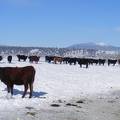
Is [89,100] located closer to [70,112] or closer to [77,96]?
[77,96]

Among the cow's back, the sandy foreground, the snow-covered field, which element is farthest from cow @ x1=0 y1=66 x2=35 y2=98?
the sandy foreground

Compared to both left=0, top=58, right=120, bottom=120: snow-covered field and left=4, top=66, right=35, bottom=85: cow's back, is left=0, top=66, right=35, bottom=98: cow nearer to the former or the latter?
left=4, top=66, right=35, bottom=85: cow's back

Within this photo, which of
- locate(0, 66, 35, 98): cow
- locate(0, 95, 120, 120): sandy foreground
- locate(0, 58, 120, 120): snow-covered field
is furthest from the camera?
locate(0, 66, 35, 98): cow

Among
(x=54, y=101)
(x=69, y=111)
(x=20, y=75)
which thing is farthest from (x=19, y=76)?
(x=69, y=111)

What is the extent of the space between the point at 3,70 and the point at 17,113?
5066 millimetres

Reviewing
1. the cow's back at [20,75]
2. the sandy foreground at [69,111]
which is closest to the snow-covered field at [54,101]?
the sandy foreground at [69,111]

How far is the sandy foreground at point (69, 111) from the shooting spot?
15.6m

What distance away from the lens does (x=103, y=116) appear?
55.2 feet

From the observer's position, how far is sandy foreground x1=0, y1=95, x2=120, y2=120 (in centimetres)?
1562

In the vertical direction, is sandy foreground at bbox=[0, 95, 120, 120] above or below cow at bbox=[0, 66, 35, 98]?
below

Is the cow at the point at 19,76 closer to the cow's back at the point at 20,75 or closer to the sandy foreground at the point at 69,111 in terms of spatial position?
the cow's back at the point at 20,75

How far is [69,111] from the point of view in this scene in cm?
1725

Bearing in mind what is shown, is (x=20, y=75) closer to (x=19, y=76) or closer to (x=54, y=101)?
(x=19, y=76)

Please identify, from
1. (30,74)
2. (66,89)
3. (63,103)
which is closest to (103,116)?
(63,103)
